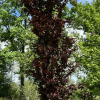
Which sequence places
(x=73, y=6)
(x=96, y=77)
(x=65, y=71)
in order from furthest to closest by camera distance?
(x=73, y=6) → (x=96, y=77) → (x=65, y=71)

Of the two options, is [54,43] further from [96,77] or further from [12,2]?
[12,2]

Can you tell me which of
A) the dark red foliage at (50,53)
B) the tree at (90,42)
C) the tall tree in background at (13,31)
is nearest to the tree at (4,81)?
the tall tree in background at (13,31)

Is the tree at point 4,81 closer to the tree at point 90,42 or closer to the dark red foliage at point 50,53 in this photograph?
the tree at point 90,42

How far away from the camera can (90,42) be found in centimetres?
1867

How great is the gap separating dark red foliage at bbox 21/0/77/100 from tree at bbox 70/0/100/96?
1073cm

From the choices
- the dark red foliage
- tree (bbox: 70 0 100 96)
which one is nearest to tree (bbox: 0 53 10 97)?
tree (bbox: 70 0 100 96)

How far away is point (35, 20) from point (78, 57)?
42.5 ft

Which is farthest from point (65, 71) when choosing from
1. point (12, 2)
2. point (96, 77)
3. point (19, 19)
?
point (12, 2)

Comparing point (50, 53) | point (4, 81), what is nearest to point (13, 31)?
point (4, 81)

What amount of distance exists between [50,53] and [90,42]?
1406 cm

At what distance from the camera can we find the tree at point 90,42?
17.0 metres

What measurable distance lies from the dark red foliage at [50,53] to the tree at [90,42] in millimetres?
10731

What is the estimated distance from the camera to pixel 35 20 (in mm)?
5633

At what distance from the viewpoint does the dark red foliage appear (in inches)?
201
